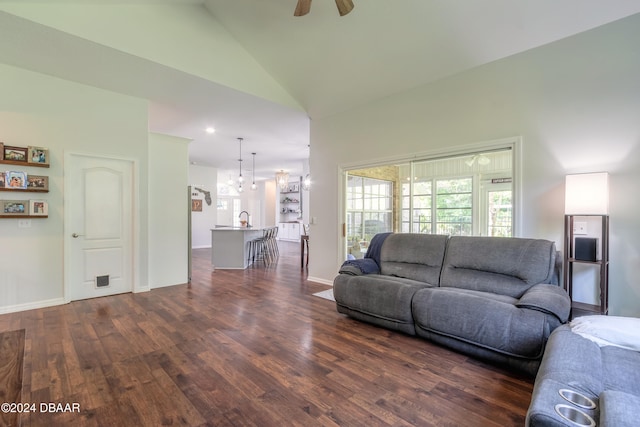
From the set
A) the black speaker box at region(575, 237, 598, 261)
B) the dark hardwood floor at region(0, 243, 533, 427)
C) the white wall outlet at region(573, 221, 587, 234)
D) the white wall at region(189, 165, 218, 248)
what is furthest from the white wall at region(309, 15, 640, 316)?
the white wall at region(189, 165, 218, 248)

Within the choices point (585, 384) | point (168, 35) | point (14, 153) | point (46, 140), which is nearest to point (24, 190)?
point (14, 153)

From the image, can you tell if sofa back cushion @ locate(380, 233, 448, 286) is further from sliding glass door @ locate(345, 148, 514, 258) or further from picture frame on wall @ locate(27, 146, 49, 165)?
picture frame on wall @ locate(27, 146, 49, 165)

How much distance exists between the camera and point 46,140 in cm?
380

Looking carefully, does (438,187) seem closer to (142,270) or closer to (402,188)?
(402,188)

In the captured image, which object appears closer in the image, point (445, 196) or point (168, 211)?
point (168, 211)

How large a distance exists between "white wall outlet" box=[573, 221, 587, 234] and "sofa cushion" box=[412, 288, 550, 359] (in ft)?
3.29

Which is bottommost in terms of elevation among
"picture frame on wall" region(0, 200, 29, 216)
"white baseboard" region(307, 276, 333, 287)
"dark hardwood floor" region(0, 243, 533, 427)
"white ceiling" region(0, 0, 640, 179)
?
"dark hardwood floor" region(0, 243, 533, 427)

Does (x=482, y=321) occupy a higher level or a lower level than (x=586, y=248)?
lower

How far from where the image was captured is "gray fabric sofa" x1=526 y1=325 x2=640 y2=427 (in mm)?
1130

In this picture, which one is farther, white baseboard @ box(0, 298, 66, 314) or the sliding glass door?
the sliding glass door

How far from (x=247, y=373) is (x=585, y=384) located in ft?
6.73

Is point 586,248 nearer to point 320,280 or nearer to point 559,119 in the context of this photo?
point 559,119

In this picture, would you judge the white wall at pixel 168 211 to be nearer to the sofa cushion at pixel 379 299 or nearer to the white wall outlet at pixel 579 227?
the sofa cushion at pixel 379 299

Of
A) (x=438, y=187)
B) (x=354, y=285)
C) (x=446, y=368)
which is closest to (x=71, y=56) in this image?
(x=354, y=285)
